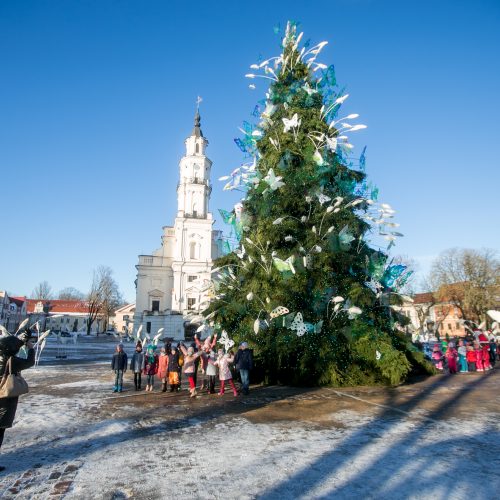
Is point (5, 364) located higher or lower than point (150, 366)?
higher

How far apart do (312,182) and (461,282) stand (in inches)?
1721

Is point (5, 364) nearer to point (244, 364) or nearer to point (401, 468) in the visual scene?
point (401, 468)

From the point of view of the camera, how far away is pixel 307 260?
12391 mm

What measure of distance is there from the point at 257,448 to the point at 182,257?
4956 centimetres

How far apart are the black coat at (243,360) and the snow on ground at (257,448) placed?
1311 mm

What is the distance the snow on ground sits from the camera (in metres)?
4.64

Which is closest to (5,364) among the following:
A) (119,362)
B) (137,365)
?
(119,362)

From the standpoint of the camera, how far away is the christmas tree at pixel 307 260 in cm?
1190

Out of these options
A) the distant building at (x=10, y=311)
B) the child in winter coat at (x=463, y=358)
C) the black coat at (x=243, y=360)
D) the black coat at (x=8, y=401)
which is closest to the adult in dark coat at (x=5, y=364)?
the black coat at (x=8, y=401)

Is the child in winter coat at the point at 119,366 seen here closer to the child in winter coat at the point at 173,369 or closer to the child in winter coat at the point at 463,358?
the child in winter coat at the point at 173,369

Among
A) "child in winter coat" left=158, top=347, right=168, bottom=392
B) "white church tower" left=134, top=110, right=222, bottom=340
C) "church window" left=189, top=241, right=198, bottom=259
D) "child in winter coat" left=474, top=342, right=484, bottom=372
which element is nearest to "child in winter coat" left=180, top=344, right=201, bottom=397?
"child in winter coat" left=158, top=347, right=168, bottom=392

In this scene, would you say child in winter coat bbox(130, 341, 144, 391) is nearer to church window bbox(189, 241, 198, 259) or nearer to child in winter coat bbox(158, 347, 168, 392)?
child in winter coat bbox(158, 347, 168, 392)

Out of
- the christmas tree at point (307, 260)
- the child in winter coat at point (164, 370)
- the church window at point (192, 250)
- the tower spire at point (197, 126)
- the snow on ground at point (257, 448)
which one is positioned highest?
the tower spire at point (197, 126)

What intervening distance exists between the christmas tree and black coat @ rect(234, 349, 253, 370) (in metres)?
0.79
